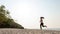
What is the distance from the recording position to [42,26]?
12734mm

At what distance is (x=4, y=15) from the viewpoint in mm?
22328

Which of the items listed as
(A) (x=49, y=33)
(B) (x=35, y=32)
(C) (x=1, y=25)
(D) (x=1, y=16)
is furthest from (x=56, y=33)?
(D) (x=1, y=16)

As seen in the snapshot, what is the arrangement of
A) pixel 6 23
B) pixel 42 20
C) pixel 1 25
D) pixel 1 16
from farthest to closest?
pixel 1 16 < pixel 6 23 < pixel 1 25 < pixel 42 20

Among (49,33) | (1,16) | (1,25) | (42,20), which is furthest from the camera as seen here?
(1,16)

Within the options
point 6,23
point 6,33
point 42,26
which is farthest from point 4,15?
point 6,33

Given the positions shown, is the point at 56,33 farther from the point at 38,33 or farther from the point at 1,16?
the point at 1,16

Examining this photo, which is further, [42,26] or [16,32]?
[42,26]

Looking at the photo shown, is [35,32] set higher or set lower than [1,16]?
lower

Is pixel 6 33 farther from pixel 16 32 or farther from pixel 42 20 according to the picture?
pixel 42 20

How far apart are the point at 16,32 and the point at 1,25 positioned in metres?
8.38

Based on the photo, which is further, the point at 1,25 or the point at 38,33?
the point at 1,25

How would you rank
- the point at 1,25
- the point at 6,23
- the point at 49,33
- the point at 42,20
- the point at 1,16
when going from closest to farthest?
1. the point at 49,33
2. the point at 42,20
3. the point at 1,25
4. the point at 6,23
5. the point at 1,16

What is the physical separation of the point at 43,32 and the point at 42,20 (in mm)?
2291

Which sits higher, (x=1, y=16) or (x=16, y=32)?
(x=1, y=16)
